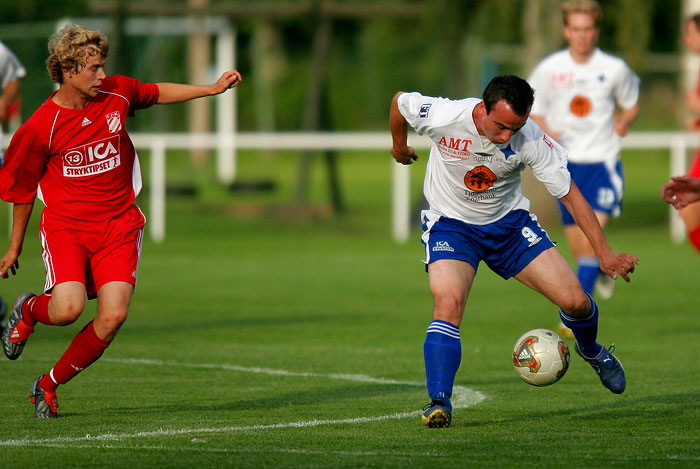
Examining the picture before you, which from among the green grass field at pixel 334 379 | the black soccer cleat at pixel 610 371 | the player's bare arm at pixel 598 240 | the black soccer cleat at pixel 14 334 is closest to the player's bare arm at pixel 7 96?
the green grass field at pixel 334 379

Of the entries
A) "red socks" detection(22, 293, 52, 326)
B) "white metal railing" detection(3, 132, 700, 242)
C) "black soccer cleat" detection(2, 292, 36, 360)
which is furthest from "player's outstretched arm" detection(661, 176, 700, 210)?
"white metal railing" detection(3, 132, 700, 242)

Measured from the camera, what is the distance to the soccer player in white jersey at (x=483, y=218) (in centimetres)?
605

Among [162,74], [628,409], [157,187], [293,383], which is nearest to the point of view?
[628,409]

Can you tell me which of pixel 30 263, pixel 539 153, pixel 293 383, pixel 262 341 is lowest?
pixel 30 263

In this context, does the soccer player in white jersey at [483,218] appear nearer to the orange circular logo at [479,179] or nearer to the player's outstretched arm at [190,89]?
the orange circular logo at [479,179]

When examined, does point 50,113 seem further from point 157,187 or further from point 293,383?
point 157,187

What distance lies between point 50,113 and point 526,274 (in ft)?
8.64

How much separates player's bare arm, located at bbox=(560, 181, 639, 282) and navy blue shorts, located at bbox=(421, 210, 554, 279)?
300mm

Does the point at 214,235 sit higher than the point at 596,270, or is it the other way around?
the point at 596,270

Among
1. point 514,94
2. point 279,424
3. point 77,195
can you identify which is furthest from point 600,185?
point 77,195

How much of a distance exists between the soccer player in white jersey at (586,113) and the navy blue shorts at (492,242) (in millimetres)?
3532

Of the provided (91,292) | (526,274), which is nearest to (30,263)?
(91,292)

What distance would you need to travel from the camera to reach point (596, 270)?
975cm

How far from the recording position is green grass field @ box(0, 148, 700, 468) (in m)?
5.48
